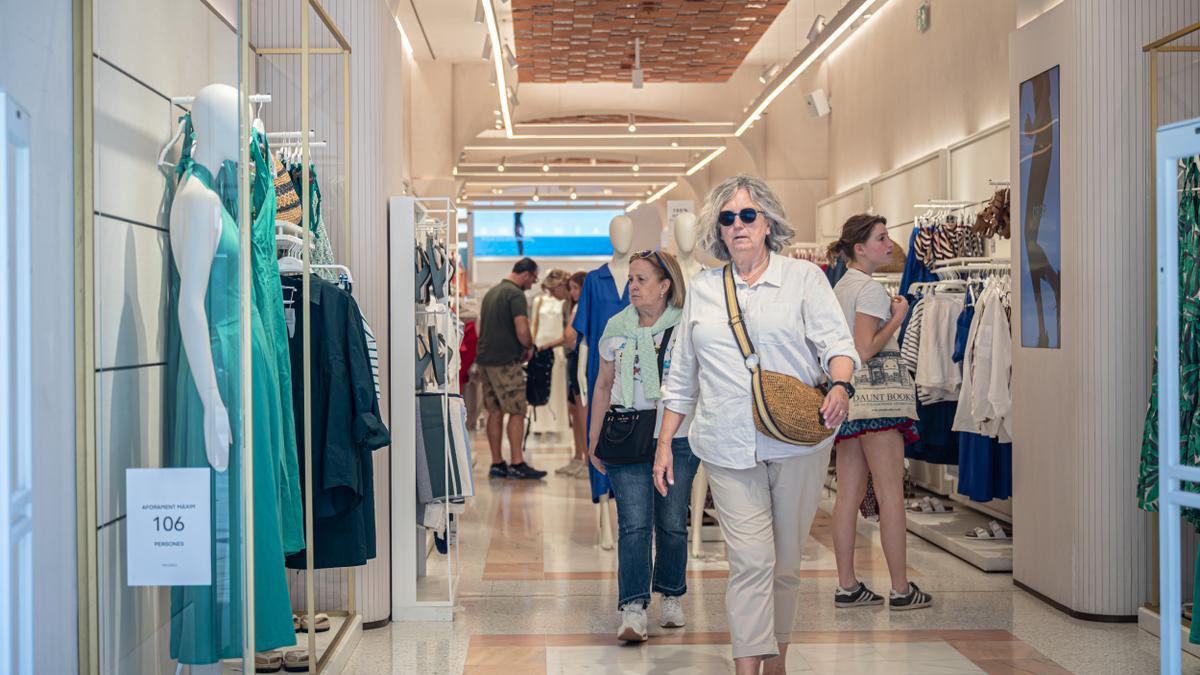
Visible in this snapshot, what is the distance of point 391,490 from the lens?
4.66m

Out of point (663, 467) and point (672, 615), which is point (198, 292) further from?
point (672, 615)

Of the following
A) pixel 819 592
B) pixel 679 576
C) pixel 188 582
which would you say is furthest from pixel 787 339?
pixel 819 592

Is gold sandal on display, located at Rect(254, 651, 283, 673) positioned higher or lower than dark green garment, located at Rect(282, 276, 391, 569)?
lower

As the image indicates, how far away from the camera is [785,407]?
3.20 m

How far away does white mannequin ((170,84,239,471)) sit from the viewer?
7.23 feet

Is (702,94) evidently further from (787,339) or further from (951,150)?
(787,339)

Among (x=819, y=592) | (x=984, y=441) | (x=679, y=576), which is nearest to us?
(x=679, y=576)

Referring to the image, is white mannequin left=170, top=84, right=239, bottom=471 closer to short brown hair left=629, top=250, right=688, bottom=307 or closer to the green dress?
short brown hair left=629, top=250, right=688, bottom=307

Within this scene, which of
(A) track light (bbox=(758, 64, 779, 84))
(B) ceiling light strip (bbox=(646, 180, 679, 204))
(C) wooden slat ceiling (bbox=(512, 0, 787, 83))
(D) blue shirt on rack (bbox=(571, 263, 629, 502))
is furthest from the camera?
(B) ceiling light strip (bbox=(646, 180, 679, 204))

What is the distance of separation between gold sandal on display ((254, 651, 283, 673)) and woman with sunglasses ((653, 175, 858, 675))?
1.39 m

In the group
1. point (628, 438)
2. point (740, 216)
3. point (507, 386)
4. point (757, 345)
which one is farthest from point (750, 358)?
point (507, 386)

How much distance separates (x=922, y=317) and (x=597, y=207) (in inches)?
677

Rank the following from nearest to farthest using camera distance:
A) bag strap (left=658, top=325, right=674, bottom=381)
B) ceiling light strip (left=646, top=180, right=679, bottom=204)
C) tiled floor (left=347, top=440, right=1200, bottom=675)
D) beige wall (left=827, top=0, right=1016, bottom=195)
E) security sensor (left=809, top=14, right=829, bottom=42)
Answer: tiled floor (left=347, top=440, right=1200, bottom=675), bag strap (left=658, top=325, right=674, bottom=381), beige wall (left=827, top=0, right=1016, bottom=195), security sensor (left=809, top=14, right=829, bottom=42), ceiling light strip (left=646, top=180, right=679, bottom=204)

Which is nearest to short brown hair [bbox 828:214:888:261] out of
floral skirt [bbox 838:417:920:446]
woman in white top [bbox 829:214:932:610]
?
woman in white top [bbox 829:214:932:610]
